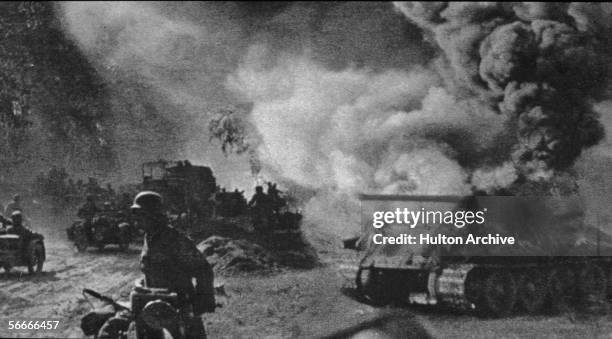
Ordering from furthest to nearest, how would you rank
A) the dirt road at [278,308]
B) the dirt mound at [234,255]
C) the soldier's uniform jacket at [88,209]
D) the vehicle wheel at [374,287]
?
the soldier's uniform jacket at [88,209]
the dirt mound at [234,255]
the vehicle wheel at [374,287]
the dirt road at [278,308]

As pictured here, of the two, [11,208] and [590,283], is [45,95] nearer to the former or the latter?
[11,208]

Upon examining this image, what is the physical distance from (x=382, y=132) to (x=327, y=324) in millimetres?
2401

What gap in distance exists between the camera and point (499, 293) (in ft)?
28.5

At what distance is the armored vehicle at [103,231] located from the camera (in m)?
8.82

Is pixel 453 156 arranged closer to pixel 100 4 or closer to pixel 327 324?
pixel 327 324

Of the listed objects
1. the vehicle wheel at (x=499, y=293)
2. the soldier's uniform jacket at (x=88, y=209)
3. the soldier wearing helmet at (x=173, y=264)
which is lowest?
the vehicle wheel at (x=499, y=293)

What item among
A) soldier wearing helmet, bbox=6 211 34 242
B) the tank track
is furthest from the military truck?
the tank track

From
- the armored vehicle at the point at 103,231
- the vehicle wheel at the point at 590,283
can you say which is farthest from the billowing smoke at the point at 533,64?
the armored vehicle at the point at 103,231

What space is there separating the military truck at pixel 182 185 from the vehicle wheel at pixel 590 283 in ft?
15.5

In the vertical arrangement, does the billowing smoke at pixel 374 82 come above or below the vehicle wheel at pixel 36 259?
above

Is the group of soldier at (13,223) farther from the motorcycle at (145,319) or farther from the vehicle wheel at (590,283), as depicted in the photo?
the vehicle wheel at (590,283)

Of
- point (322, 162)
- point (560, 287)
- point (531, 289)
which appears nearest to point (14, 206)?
point (322, 162)

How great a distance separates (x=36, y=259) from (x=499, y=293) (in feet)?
18.9

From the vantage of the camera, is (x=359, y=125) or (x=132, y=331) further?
(x=359, y=125)
